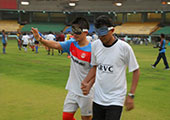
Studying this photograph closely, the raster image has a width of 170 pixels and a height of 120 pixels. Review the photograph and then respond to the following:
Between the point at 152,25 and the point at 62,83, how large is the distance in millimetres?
45468

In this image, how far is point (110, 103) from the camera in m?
3.38

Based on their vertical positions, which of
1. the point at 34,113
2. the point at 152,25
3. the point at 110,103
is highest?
the point at 152,25

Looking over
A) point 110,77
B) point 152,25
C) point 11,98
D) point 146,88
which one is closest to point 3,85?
point 11,98

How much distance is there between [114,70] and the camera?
3.41 metres

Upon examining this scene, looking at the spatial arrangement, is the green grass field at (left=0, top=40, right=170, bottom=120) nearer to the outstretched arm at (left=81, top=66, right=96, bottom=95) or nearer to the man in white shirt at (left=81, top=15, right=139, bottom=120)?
the outstretched arm at (left=81, top=66, right=96, bottom=95)

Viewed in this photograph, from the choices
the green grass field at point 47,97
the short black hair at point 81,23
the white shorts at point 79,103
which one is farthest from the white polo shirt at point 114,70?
the green grass field at point 47,97

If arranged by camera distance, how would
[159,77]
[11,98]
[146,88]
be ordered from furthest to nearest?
[159,77] < [146,88] < [11,98]

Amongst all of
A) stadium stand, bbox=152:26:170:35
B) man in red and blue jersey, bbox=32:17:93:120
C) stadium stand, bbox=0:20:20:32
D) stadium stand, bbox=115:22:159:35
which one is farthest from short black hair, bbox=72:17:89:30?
stadium stand, bbox=0:20:20:32

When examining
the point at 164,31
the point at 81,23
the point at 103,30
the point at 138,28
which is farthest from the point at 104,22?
the point at 138,28

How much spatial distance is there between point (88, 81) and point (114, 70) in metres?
0.52

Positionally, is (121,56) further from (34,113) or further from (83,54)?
(34,113)

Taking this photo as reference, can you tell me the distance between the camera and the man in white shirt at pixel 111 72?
11.1 feet

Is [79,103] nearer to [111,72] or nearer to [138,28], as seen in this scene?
[111,72]

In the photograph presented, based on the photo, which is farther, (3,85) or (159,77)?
(159,77)
